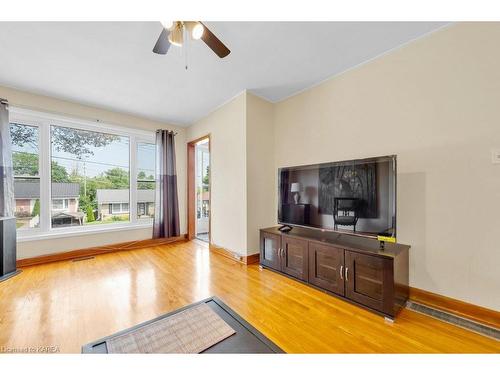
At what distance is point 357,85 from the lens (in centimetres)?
231

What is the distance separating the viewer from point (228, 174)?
3.27m

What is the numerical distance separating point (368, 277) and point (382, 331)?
38 cm

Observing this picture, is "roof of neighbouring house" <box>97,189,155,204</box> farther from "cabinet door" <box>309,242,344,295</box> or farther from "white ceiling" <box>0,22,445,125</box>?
"cabinet door" <box>309,242,344,295</box>

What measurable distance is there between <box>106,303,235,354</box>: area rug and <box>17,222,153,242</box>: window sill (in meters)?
2.65

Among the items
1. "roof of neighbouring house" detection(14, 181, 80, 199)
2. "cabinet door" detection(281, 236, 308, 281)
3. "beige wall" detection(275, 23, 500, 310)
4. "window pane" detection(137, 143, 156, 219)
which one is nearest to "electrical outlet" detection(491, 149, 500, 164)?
"beige wall" detection(275, 23, 500, 310)

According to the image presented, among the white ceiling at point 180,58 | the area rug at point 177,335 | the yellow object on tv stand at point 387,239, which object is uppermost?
the white ceiling at point 180,58

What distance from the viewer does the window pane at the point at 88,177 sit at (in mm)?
3242

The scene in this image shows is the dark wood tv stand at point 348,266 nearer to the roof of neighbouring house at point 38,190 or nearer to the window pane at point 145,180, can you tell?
the window pane at point 145,180

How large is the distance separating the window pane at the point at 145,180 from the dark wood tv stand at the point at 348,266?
2.83 meters

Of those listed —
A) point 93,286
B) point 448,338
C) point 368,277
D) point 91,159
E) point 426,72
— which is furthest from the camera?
point 91,159

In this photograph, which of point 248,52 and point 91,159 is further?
point 91,159

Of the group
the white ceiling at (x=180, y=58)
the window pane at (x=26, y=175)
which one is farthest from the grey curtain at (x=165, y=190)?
the window pane at (x=26, y=175)
